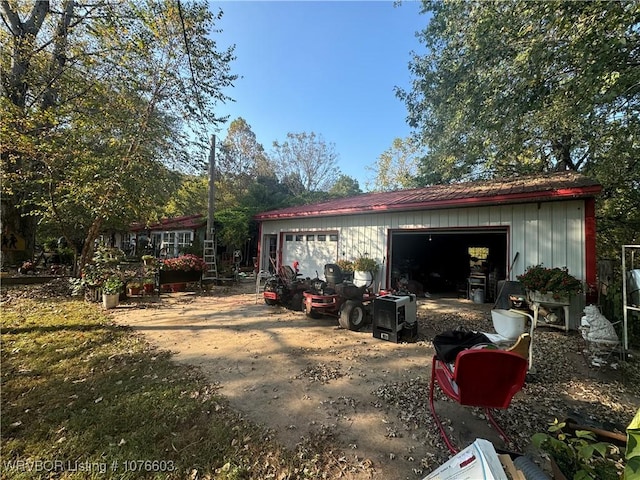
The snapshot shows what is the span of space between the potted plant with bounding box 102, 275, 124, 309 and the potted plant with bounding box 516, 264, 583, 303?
839 centimetres

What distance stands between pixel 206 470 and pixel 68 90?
9.43m

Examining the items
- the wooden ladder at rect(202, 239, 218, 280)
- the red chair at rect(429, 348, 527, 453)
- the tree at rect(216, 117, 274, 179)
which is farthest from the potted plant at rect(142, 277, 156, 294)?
the tree at rect(216, 117, 274, 179)

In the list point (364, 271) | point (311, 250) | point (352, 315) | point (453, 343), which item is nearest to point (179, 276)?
point (311, 250)

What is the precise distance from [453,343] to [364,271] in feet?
17.5

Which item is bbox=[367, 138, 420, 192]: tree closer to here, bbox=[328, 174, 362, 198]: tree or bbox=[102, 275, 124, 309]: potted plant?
bbox=[328, 174, 362, 198]: tree

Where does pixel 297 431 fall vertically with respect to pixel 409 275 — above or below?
below

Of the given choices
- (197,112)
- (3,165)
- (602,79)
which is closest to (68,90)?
(3,165)

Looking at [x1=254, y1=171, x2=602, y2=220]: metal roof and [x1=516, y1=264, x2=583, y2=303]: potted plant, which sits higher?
[x1=254, y1=171, x2=602, y2=220]: metal roof

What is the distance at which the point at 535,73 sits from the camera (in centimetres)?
464

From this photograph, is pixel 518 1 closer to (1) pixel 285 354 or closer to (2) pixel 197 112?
(1) pixel 285 354

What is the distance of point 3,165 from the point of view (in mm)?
6812

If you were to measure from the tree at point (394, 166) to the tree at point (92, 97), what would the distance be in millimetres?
16713

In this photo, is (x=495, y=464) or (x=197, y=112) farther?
(x=197, y=112)

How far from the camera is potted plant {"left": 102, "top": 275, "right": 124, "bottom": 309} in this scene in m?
6.18
